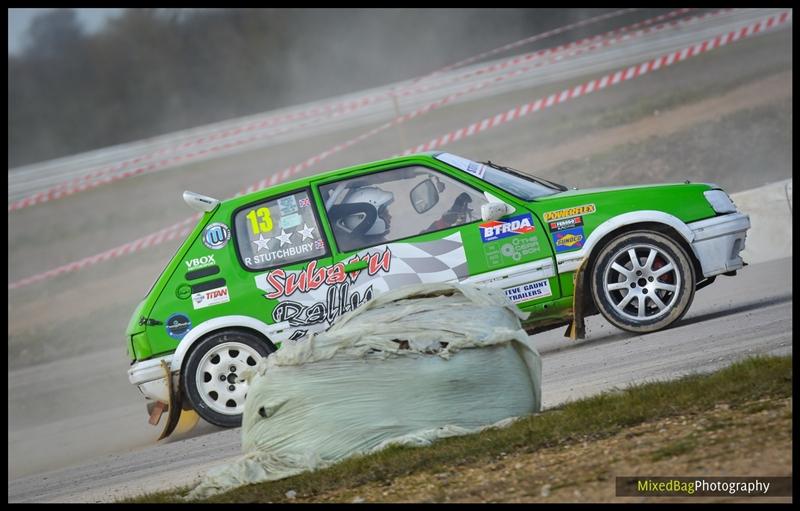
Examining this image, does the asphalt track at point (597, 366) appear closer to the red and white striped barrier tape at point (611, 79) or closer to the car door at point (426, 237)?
the car door at point (426, 237)

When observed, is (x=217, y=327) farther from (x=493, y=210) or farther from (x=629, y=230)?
(x=629, y=230)

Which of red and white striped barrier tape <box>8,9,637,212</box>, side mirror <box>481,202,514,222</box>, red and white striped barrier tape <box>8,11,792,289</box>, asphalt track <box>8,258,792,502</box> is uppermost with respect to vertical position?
red and white striped barrier tape <box>8,9,637,212</box>

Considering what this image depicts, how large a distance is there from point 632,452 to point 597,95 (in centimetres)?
1518

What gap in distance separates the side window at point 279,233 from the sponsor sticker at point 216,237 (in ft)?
0.27

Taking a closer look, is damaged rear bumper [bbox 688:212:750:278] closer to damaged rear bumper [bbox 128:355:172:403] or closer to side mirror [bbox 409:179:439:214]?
side mirror [bbox 409:179:439:214]

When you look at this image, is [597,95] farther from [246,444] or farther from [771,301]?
[246,444]

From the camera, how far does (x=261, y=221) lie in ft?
27.9

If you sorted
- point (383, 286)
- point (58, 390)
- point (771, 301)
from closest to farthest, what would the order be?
1. point (383, 286)
2. point (771, 301)
3. point (58, 390)

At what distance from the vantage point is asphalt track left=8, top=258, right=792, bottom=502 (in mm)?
7148

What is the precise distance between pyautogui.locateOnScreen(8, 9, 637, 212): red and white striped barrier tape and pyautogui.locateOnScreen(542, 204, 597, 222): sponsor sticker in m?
12.4

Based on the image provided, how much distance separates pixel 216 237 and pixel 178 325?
72 centimetres

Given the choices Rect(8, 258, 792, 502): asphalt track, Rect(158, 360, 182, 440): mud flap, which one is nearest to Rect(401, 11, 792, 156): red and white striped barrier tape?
Rect(8, 258, 792, 502): asphalt track

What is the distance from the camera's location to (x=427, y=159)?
28.0ft
